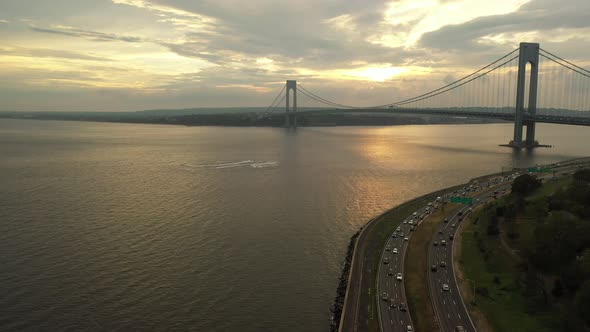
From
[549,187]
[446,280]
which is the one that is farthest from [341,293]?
[549,187]

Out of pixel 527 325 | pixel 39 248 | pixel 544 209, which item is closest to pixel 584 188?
pixel 544 209

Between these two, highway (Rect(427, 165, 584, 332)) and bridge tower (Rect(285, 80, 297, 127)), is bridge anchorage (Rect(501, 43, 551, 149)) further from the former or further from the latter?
bridge tower (Rect(285, 80, 297, 127))

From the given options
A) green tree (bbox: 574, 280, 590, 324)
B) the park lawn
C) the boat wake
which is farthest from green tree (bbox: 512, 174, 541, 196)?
the boat wake

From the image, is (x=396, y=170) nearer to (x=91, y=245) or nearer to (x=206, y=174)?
(x=206, y=174)

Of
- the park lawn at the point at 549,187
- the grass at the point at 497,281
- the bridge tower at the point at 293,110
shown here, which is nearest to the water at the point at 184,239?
the grass at the point at 497,281

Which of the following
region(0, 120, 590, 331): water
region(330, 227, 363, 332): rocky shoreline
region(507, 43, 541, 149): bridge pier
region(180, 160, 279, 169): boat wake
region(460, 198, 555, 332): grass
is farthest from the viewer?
region(507, 43, 541, 149): bridge pier

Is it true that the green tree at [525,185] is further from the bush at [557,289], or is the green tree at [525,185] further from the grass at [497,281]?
the bush at [557,289]

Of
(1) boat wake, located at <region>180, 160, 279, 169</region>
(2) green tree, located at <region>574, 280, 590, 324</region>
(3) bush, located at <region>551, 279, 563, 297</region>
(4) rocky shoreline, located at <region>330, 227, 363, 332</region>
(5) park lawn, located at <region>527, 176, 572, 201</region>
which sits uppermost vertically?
(5) park lawn, located at <region>527, 176, 572, 201</region>
